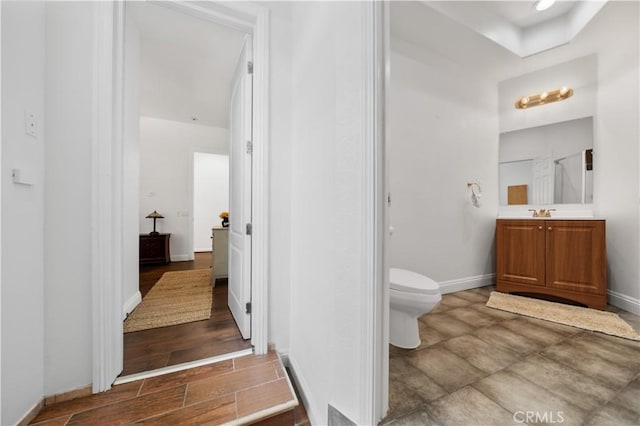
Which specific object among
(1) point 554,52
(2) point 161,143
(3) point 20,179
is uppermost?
(1) point 554,52

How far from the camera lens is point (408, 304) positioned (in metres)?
1.46

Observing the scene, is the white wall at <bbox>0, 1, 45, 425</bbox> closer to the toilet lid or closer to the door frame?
the door frame

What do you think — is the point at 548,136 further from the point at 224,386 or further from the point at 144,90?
the point at 144,90

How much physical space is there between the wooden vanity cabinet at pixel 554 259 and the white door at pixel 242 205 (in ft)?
8.81

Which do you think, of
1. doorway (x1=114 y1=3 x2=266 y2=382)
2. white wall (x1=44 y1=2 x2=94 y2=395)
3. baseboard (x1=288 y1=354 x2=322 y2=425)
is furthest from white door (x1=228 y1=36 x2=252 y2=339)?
white wall (x1=44 y1=2 x2=94 y2=395)

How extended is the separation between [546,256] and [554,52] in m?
2.11

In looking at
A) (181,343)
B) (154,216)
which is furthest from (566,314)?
(154,216)

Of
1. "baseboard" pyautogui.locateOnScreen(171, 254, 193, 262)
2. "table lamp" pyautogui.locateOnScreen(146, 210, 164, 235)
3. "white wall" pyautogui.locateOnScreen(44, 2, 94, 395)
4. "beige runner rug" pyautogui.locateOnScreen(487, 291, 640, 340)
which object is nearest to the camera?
"white wall" pyautogui.locateOnScreen(44, 2, 94, 395)

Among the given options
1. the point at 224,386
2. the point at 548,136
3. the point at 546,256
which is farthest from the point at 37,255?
the point at 548,136

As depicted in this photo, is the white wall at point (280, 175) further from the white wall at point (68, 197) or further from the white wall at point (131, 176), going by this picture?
the white wall at point (131, 176)

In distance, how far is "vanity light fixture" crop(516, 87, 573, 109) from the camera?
2503 mm

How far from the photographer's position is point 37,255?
41.9 inches

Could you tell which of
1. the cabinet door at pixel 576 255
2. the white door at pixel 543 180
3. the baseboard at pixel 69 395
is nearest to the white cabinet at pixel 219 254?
the baseboard at pixel 69 395

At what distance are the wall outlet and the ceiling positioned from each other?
0.95 m
